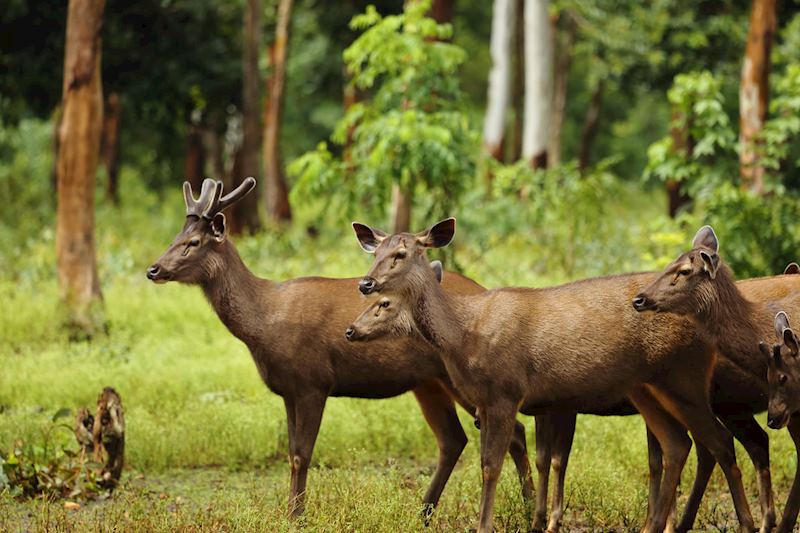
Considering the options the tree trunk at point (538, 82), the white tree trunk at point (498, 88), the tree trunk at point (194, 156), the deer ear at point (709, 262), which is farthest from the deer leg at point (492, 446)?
the tree trunk at point (194, 156)

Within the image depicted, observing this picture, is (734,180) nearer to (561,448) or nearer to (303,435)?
(561,448)

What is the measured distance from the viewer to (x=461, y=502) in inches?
378

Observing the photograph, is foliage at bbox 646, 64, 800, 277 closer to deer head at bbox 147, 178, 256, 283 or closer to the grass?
the grass

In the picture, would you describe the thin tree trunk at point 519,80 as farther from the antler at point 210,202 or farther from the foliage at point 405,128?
the antler at point 210,202

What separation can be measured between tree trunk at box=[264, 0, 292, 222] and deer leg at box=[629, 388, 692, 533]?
65.9 ft

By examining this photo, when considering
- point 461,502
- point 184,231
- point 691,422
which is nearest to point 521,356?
point 691,422

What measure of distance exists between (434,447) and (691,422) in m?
4.15

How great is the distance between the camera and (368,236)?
27.9ft

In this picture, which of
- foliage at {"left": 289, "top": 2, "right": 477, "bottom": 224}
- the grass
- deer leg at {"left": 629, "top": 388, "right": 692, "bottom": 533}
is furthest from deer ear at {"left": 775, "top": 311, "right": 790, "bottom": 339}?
foliage at {"left": 289, "top": 2, "right": 477, "bottom": 224}

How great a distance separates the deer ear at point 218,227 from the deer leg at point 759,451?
373 cm

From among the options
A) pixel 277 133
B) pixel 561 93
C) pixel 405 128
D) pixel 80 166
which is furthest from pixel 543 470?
pixel 561 93

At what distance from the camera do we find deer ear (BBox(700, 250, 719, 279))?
7875 millimetres

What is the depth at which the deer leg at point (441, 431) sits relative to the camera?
9.36 metres

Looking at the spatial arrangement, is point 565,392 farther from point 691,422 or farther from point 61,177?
point 61,177
